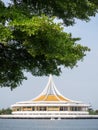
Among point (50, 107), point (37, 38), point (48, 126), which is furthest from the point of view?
point (50, 107)

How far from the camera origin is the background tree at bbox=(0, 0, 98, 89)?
6512 millimetres

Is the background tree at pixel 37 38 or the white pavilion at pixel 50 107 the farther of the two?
the white pavilion at pixel 50 107

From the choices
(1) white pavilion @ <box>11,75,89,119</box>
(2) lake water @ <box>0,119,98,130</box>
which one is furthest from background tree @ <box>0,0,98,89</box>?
(1) white pavilion @ <box>11,75,89,119</box>

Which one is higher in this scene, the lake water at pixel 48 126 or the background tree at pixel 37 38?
the background tree at pixel 37 38

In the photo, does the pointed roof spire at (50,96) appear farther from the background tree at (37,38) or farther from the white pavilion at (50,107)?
the background tree at (37,38)

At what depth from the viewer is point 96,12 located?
27.5 feet

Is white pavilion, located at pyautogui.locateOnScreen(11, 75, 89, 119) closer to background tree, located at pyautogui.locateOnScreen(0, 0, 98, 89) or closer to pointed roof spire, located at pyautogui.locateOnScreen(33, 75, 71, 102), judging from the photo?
pointed roof spire, located at pyautogui.locateOnScreen(33, 75, 71, 102)

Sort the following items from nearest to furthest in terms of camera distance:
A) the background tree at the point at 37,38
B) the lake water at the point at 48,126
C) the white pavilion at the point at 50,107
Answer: the background tree at the point at 37,38 → the lake water at the point at 48,126 → the white pavilion at the point at 50,107

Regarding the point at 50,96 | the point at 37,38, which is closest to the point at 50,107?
the point at 50,96

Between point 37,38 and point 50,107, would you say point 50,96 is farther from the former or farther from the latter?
point 37,38

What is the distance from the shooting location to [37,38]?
22.4 ft

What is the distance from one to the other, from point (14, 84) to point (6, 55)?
1083mm

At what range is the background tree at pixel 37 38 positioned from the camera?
6.51 metres

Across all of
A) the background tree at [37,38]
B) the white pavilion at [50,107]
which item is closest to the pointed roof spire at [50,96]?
the white pavilion at [50,107]
